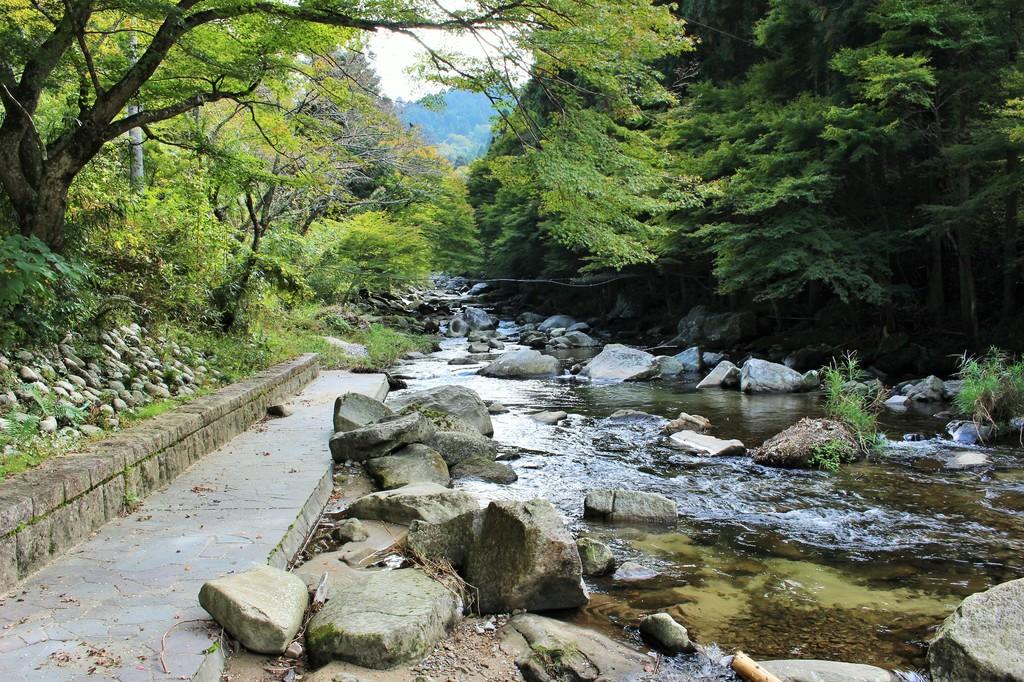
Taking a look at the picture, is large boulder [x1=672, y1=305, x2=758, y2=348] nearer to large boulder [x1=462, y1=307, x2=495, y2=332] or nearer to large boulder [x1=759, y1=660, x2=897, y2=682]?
large boulder [x1=462, y1=307, x2=495, y2=332]

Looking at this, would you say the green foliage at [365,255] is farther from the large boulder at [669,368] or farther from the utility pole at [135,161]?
the large boulder at [669,368]

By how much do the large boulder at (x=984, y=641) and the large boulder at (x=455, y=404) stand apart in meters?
6.33

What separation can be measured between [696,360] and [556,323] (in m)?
11.3

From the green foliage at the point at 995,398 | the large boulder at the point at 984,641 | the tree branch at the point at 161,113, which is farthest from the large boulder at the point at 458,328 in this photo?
the large boulder at the point at 984,641

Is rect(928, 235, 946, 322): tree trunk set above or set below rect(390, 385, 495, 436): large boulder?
above

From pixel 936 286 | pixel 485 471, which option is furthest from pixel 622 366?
pixel 485 471

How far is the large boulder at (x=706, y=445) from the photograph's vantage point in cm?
859

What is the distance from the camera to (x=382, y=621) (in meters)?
3.51

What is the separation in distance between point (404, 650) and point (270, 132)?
23.7 feet

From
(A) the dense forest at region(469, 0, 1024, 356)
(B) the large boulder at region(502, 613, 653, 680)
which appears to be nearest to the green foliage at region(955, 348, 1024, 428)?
(A) the dense forest at region(469, 0, 1024, 356)

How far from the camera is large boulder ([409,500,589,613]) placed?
165 inches

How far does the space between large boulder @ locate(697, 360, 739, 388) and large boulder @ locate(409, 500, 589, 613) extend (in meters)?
10.3

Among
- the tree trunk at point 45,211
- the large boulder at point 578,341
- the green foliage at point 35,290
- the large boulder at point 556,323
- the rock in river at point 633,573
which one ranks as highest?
the tree trunk at point 45,211

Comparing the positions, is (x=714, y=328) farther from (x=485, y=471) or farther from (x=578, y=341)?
(x=485, y=471)
